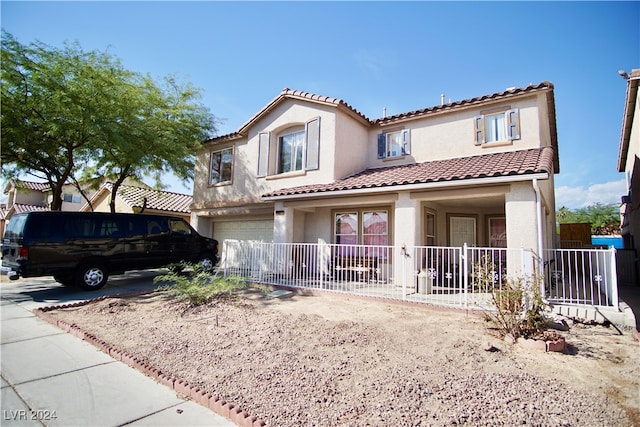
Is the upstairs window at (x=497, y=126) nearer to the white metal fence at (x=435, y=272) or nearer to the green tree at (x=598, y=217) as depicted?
the white metal fence at (x=435, y=272)

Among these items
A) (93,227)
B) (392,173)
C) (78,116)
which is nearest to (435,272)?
(392,173)

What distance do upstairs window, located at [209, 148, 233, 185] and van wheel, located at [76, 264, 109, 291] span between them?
6950mm

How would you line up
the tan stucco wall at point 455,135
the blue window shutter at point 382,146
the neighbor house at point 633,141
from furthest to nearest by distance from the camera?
1. the blue window shutter at point 382,146
2. the tan stucco wall at point 455,135
3. the neighbor house at point 633,141

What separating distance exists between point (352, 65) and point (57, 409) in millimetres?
11338

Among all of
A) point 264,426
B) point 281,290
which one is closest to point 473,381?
point 264,426

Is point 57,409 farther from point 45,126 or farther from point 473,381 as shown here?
point 45,126

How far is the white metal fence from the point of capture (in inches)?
269

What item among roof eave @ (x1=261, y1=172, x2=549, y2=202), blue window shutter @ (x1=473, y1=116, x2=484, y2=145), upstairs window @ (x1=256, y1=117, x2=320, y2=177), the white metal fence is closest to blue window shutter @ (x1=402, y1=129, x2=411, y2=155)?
blue window shutter @ (x1=473, y1=116, x2=484, y2=145)

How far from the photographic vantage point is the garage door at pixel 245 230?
14752 millimetres

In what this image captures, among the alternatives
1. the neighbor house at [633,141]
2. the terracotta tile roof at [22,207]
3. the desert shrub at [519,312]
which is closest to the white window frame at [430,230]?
the desert shrub at [519,312]

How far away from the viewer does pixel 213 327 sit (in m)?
6.17

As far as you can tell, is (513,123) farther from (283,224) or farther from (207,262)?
→ (207,262)

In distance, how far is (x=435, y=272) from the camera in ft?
30.7

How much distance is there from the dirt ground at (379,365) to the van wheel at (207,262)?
5.02m
